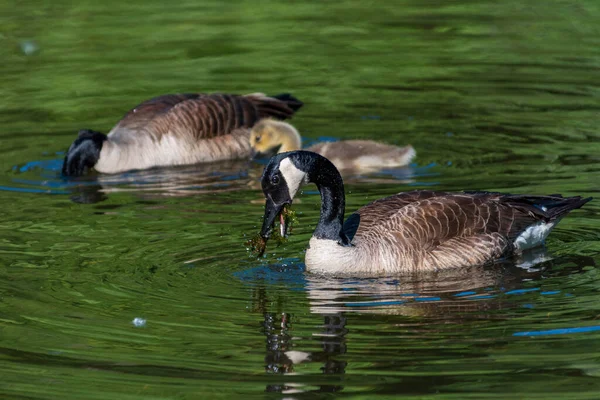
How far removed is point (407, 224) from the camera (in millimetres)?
10531

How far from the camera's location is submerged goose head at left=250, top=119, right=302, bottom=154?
50.9 feet

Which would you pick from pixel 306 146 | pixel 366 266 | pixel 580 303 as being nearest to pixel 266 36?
pixel 306 146

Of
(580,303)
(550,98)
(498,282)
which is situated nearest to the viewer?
(580,303)

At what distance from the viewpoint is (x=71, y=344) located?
8711 millimetres

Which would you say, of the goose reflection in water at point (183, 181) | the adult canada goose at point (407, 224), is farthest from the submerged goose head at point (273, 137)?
the adult canada goose at point (407, 224)

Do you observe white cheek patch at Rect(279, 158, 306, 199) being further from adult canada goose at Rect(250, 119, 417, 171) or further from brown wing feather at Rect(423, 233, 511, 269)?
adult canada goose at Rect(250, 119, 417, 171)

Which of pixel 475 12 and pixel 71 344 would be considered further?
pixel 475 12

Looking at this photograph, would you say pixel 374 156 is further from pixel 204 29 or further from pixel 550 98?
pixel 204 29

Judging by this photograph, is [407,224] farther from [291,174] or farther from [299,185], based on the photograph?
[291,174]

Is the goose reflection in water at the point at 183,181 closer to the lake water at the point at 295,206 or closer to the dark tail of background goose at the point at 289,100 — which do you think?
the lake water at the point at 295,206

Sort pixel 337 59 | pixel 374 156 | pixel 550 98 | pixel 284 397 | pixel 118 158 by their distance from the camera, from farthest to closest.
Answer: pixel 337 59
pixel 550 98
pixel 118 158
pixel 374 156
pixel 284 397

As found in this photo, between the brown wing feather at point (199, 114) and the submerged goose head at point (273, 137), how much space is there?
0.50 m

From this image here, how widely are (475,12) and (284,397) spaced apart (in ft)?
50.8

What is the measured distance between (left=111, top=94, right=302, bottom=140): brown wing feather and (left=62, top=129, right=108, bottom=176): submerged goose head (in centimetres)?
94
